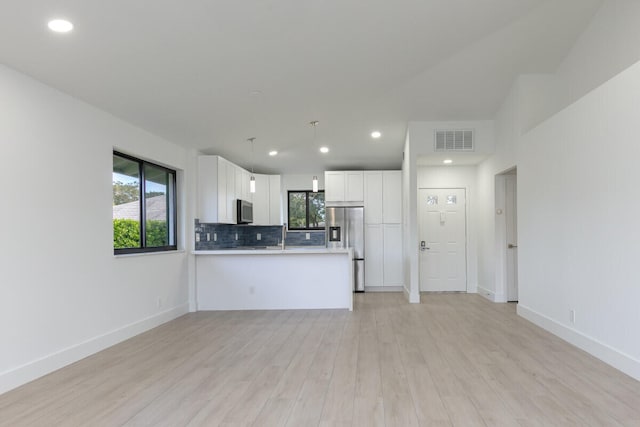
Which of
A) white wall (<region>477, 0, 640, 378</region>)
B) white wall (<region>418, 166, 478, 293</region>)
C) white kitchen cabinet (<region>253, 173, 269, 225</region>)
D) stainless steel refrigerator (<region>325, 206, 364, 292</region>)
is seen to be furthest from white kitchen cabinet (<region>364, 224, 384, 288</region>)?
white wall (<region>477, 0, 640, 378</region>)

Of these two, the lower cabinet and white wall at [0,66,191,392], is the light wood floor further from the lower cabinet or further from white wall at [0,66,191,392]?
the lower cabinet

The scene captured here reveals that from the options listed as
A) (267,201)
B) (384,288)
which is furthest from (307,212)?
(384,288)

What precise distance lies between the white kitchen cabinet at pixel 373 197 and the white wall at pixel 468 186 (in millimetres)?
854

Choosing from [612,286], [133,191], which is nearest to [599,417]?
[612,286]

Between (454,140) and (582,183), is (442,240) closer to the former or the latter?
(454,140)

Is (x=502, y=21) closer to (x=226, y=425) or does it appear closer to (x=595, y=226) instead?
(x=595, y=226)

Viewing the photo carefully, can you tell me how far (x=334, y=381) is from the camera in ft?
11.9

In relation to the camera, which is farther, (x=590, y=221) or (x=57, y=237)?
(x=590, y=221)

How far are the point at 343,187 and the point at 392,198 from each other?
958 millimetres

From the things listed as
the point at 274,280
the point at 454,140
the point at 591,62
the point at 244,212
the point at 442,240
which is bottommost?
the point at 274,280

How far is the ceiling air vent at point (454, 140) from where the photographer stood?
7.39 m

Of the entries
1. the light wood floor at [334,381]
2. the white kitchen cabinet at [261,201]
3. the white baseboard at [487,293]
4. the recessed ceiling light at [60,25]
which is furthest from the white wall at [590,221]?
the white kitchen cabinet at [261,201]

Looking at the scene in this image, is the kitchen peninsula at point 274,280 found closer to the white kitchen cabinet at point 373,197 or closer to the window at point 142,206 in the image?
the window at point 142,206

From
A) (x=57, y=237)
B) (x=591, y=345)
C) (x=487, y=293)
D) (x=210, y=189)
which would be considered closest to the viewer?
(x=57, y=237)
